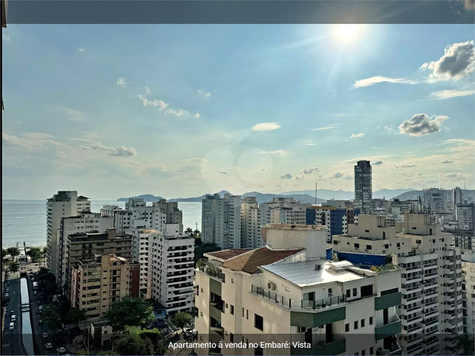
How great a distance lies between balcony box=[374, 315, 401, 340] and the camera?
320 centimetres

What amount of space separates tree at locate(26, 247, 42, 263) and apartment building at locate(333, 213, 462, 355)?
15.7m

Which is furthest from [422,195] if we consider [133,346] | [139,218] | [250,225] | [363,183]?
[133,346]

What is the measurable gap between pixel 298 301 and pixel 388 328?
1201 mm

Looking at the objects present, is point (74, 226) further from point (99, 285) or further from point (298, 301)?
point (298, 301)

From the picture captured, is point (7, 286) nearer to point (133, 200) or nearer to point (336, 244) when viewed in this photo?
point (133, 200)

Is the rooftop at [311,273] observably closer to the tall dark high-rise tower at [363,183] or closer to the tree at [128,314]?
the tree at [128,314]

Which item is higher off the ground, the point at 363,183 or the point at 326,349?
the point at 363,183

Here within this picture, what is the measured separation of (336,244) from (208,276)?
482 cm

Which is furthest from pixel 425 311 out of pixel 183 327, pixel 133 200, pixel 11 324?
pixel 133 200

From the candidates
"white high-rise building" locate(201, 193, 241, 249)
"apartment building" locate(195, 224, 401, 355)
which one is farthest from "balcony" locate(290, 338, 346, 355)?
"white high-rise building" locate(201, 193, 241, 249)

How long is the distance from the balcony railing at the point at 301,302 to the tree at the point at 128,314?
590 cm

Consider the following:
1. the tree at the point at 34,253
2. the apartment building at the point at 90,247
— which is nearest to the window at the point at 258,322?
the apartment building at the point at 90,247

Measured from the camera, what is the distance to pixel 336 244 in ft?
25.5

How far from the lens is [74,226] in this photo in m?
13.4
